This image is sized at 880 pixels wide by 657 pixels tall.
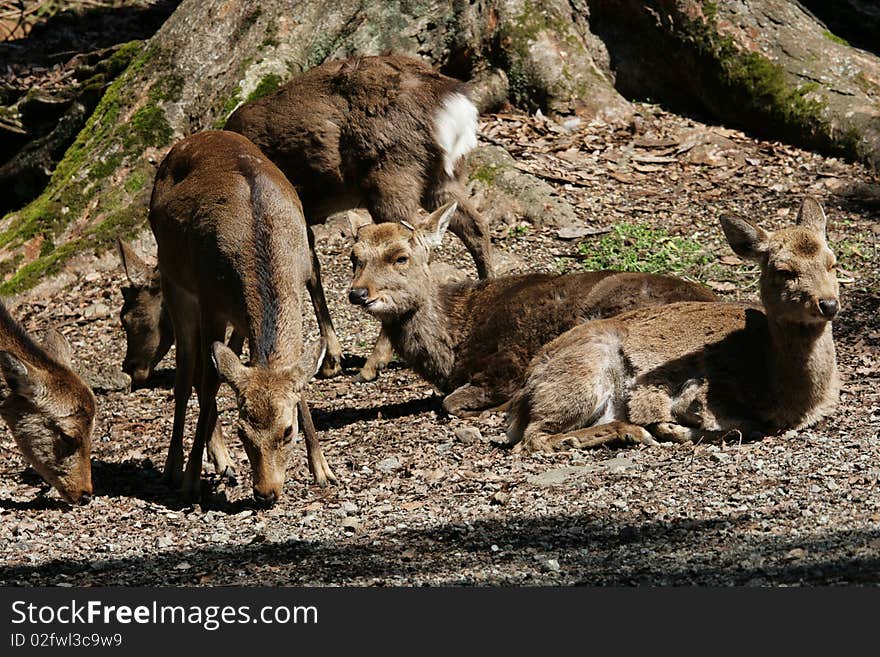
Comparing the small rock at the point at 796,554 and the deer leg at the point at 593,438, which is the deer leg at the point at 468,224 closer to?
the deer leg at the point at 593,438

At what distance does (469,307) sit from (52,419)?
3.12 metres

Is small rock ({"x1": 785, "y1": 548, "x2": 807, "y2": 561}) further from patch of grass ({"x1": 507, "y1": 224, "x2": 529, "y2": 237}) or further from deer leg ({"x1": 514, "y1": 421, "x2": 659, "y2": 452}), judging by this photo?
patch of grass ({"x1": 507, "y1": 224, "x2": 529, "y2": 237})

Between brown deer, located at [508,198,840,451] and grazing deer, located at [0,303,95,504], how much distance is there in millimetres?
2610

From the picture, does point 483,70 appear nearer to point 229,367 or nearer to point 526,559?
point 229,367

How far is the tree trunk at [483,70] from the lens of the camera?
11305 millimetres

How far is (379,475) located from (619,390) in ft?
5.23

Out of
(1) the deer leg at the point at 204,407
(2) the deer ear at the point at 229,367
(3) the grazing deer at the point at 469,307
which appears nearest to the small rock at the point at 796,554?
(2) the deer ear at the point at 229,367

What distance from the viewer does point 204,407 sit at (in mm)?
7023

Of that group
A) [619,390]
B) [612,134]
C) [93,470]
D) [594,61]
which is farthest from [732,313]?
[594,61]

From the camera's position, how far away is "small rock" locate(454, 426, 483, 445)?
757 centimetres

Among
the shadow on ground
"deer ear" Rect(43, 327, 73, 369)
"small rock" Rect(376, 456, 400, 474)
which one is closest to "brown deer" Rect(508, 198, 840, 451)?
"small rock" Rect(376, 456, 400, 474)

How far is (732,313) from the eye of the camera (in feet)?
24.5

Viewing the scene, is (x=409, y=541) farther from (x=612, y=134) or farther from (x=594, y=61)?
(x=594, y=61)

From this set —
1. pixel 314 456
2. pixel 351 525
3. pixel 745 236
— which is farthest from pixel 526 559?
pixel 745 236
